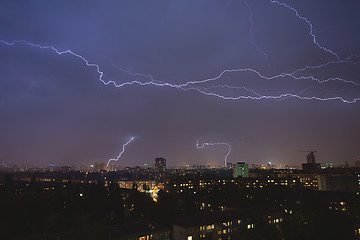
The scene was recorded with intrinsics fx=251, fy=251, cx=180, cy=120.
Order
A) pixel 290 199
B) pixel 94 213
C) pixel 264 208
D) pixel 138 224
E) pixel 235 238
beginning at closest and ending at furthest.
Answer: pixel 138 224, pixel 235 238, pixel 264 208, pixel 94 213, pixel 290 199

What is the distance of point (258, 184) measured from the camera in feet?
129

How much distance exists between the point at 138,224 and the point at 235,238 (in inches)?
225

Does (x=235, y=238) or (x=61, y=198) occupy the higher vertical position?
(x=61, y=198)

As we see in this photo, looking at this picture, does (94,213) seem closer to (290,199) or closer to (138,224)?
(138,224)

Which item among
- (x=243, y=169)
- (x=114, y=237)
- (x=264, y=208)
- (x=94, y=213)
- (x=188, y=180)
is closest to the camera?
(x=114, y=237)

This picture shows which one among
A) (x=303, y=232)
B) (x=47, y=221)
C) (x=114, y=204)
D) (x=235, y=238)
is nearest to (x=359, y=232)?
(x=303, y=232)

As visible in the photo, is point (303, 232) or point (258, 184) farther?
point (258, 184)

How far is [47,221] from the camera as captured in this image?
1563 cm

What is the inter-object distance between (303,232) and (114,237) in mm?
8978

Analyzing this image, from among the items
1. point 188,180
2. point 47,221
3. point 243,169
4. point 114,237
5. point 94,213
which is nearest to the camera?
point 114,237

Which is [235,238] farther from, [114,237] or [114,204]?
[114,204]

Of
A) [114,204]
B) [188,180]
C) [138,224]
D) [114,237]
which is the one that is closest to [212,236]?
[138,224]

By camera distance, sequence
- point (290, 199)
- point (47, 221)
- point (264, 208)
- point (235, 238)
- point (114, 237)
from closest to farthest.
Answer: point (114, 237) → point (235, 238) → point (47, 221) → point (264, 208) → point (290, 199)

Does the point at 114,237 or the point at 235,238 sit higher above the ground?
the point at 114,237
